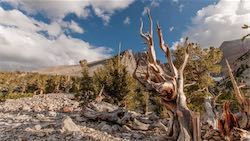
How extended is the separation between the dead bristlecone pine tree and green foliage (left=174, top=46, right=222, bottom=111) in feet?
41.6

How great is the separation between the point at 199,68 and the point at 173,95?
54.3ft

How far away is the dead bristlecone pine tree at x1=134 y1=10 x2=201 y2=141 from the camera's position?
8625 mm

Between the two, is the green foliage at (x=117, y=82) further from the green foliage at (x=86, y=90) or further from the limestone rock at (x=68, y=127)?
the limestone rock at (x=68, y=127)

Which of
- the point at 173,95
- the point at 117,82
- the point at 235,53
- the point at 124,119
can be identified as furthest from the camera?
the point at 235,53

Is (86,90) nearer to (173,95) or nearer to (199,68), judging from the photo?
(199,68)

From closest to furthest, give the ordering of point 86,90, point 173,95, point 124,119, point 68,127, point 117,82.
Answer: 1. point 173,95
2. point 68,127
3. point 124,119
4. point 117,82
5. point 86,90

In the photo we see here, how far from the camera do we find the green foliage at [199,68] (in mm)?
22500

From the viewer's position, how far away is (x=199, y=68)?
25.0 meters

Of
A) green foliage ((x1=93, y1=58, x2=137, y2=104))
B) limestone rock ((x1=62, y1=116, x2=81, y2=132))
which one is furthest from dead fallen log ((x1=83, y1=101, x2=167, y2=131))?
green foliage ((x1=93, y1=58, x2=137, y2=104))

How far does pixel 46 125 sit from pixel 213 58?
1760 cm

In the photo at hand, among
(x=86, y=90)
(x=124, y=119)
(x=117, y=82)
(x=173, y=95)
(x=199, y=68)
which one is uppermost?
(x=199, y=68)

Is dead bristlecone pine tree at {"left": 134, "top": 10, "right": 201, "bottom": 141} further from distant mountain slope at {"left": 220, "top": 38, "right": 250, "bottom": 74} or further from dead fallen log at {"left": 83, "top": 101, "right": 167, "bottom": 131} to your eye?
dead fallen log at {"left": 83, "top": 101, "right": 167, "bottom": 131}

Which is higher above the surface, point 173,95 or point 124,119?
Answer: point 173,95

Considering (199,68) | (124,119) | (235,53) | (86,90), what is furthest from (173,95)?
(235,53)
